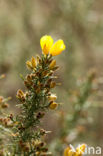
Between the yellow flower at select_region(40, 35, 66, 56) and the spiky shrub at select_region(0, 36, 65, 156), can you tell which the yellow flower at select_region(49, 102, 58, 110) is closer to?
the spiky shrub at select_region(0, 36, 65, 156)

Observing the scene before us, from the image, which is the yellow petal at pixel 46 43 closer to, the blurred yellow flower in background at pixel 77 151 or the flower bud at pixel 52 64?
the flower bud at pixel 52 64

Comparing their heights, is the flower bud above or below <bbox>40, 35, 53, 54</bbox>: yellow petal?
below

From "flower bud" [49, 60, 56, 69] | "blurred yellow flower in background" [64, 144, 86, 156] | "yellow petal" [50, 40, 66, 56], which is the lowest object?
"blurred yellow flower in background" [64, 144, 86, 156]

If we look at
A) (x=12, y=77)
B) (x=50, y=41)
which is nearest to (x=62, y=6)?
(x=12, y=77)

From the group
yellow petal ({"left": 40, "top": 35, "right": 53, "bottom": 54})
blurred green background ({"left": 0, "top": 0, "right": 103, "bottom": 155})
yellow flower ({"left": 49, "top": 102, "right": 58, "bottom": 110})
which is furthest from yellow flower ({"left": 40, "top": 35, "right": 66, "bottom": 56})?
blurred green background ({"left": 0, "top": 0, "right": 103, "bottom": 155})

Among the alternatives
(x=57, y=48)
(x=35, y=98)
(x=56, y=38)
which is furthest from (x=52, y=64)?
(x=56, y=38)

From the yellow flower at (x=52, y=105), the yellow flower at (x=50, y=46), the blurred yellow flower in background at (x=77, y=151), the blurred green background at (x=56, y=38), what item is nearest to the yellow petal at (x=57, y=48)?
the yellow flower at (x=50, y=46)

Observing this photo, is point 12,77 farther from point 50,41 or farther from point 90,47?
point 50,41

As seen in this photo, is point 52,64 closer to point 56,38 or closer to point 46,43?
point 46,43
